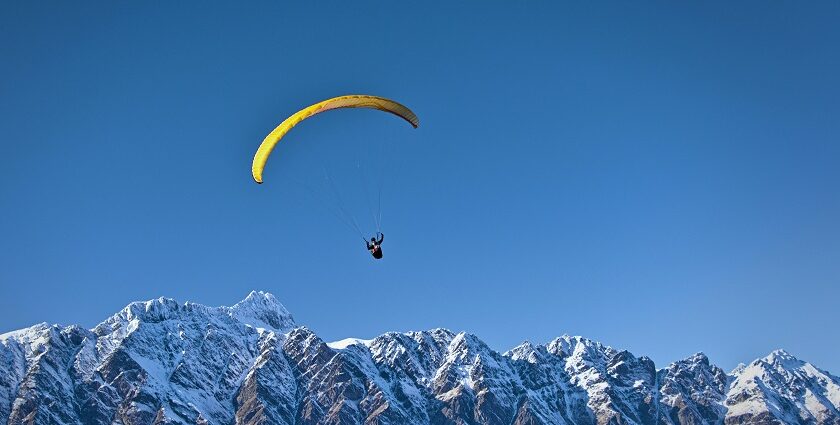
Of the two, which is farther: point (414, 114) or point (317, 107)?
point (414, 114)

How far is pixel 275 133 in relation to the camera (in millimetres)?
69562

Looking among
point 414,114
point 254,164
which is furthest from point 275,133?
point 414,114

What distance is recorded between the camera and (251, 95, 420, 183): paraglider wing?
6769cm

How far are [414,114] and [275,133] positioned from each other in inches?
442

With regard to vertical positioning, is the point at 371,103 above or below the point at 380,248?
above

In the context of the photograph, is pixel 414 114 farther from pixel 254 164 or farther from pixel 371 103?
pixel 254 164

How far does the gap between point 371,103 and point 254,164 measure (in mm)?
10796

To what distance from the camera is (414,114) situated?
71.8 metres

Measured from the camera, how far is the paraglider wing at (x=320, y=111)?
67688 mm

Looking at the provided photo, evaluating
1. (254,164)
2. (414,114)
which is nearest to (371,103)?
(414,114)

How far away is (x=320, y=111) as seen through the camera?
68.0 meters

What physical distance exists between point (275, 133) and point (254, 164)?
3671mm

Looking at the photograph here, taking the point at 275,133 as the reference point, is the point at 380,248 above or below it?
below

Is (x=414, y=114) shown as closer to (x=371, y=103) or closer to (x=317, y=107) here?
(x=371, y=103)
